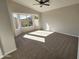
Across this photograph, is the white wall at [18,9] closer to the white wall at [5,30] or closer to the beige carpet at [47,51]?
the white wall at [5,30]

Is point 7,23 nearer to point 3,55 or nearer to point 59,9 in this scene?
point 3,55

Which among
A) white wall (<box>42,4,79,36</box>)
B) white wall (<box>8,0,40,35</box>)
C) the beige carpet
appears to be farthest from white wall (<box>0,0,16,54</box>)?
white wall (<box>42,4,79,36</box>)

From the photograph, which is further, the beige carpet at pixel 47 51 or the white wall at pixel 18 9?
the white wall at pixel 18 9

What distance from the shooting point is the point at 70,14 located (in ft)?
16.5

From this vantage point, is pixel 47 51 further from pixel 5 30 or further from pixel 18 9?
pixel 18 9

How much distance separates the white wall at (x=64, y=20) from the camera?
480 cm

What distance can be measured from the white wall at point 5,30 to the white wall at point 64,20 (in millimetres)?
4242

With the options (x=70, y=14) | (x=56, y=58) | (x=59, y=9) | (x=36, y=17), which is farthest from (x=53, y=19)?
(x=56, y=58)

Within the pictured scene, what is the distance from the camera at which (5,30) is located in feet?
8.99

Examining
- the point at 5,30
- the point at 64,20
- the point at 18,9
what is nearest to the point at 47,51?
the point at 5,30

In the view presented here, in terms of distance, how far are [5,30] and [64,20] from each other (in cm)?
445

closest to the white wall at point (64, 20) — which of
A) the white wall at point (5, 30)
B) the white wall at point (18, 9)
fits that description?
the white wall at point (18, 9)

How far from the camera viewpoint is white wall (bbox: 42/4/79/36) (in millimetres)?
4797

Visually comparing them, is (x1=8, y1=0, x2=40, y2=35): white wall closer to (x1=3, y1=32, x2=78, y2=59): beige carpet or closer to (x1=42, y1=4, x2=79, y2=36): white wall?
(x1=42, y1=4, x2=79, y2=36): white wall
